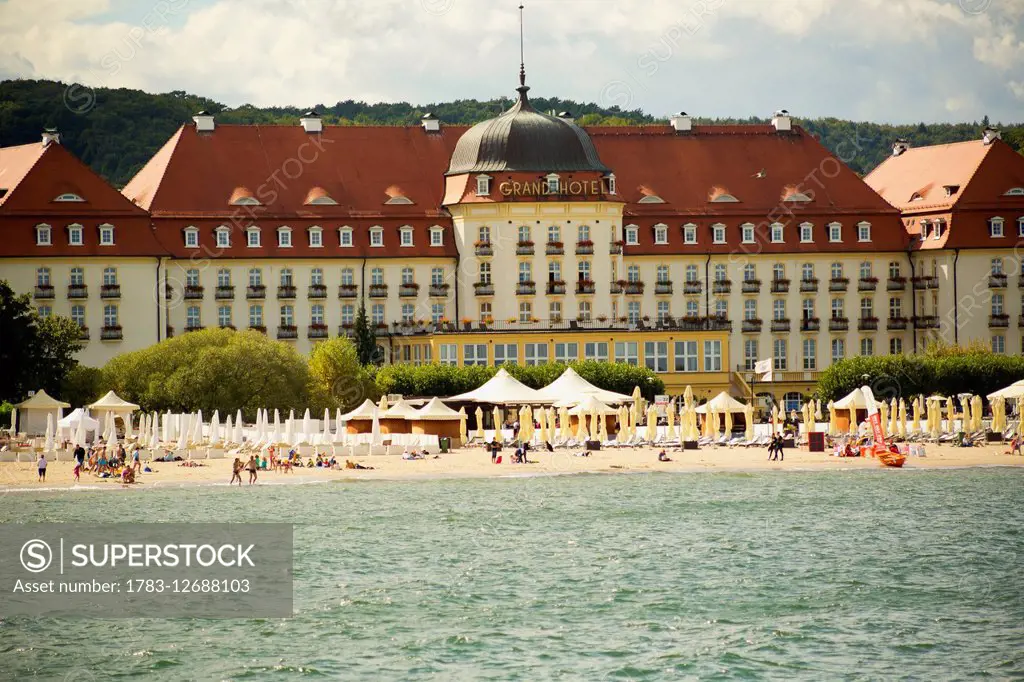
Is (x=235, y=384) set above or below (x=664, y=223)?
below

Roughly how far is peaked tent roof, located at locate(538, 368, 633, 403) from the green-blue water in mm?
14211

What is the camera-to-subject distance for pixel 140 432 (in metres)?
85.2

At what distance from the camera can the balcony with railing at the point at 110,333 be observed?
106250mm

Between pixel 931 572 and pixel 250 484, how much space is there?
27872mm

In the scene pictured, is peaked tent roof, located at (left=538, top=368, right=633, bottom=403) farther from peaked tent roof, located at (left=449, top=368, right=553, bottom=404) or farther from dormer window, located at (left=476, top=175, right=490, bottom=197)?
dormer window, located at (left=476, top=175, right=490, bottom=197)

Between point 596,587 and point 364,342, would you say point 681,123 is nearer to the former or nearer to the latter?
point 364,342

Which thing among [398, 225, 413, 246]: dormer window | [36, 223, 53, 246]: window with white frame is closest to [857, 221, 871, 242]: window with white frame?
[398, 225, 413, 246]: dormer window

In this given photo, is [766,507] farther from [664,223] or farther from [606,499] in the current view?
[664,223]

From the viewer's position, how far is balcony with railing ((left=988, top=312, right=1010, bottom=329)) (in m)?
114

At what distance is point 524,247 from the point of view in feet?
366

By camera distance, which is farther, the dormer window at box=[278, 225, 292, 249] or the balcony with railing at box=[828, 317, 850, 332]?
the balcony with railing at box=[828, 317, 850, 332]

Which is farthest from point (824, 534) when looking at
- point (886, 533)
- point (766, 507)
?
point (766, 507)

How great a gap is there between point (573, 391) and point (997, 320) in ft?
108

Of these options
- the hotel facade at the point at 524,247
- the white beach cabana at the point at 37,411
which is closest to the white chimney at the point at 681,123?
the hotel facade at the point at 524,247
